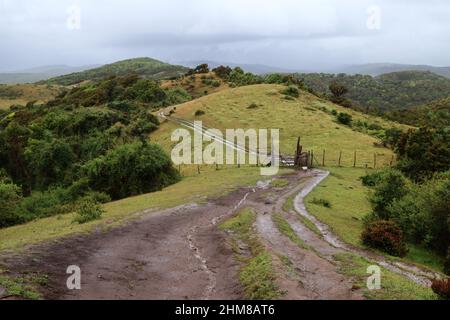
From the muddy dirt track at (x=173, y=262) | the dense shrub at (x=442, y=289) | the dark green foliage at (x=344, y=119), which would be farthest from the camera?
the dark green foliage at (x=344, y=119)

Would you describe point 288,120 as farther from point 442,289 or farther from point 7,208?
point 442,289

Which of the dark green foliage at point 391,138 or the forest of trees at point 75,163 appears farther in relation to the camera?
the dark green foliage at point 391,138

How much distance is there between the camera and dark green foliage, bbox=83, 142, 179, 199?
42.3 metres

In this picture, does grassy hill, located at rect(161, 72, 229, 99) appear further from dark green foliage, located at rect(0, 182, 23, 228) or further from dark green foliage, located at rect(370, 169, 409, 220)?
dark green foliage, located at rect(370, 169, 409, 220)

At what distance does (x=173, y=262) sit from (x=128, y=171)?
23.8 meters

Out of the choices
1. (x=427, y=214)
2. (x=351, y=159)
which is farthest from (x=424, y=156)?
(x=427, y=214)

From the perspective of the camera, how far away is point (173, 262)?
1995 cm

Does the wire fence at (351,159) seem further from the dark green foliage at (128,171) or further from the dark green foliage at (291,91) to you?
the dark green foliage at (291,91)

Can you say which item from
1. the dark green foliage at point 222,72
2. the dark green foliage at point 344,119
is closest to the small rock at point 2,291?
the dark green foliage at point 344,119

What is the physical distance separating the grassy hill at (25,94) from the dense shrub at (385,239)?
151 metres

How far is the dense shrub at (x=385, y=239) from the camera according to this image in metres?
23.4

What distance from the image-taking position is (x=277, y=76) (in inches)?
4311

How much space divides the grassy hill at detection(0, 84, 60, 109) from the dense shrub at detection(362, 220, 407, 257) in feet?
494

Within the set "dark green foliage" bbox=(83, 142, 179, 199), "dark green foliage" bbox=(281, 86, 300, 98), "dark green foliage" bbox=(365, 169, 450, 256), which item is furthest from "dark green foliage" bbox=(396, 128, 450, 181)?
"dark green foliage" bbox=(281, 86, 300, 98)
